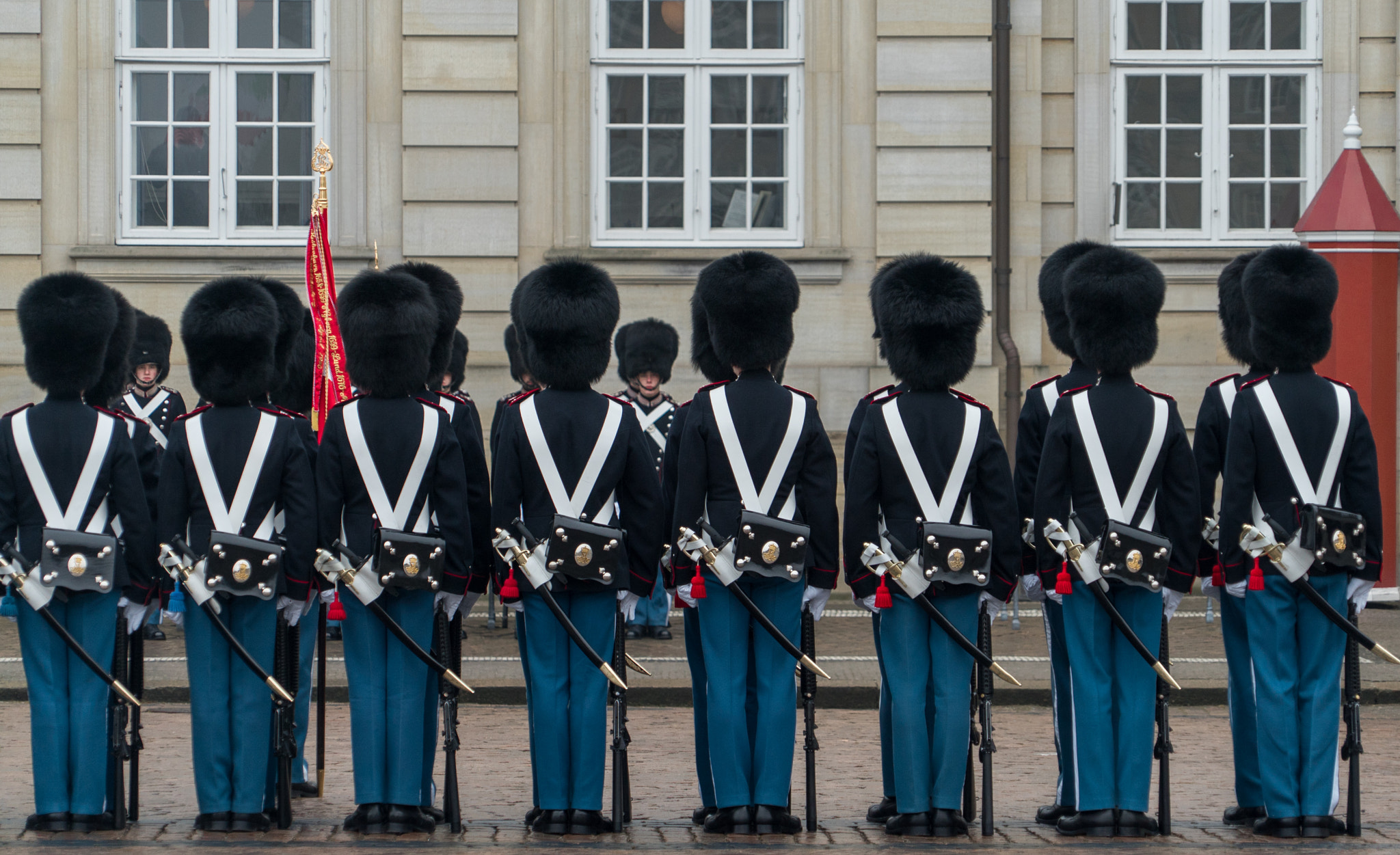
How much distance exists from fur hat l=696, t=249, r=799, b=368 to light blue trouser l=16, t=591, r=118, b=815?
7.53ft

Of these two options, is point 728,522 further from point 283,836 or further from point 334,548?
point 283,836

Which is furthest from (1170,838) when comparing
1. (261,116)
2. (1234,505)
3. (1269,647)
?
(261,116)

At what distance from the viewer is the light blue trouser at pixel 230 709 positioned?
6652mm

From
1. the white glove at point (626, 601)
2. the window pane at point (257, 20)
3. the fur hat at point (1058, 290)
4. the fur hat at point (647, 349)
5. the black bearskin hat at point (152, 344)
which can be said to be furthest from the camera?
the window pane at point (257, 20)

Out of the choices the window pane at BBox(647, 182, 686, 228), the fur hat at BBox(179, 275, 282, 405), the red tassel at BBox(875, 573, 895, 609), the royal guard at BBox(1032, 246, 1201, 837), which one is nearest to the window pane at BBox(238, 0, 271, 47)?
the window pane at BBox(647, 182, 686, 228)

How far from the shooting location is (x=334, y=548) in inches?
264

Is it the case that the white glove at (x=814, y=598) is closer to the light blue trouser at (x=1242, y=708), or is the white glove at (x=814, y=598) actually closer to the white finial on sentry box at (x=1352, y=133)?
the light blue trouser at (x=1242, y=708)

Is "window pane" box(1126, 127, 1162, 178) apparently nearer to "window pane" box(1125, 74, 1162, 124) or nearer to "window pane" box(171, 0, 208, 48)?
"window pane" box(1125, 74, 1162, 124)

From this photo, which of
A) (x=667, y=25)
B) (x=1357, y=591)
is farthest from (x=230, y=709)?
(x=667, y=25)

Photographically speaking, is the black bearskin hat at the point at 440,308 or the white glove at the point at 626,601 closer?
the white glove at the point at 626,601

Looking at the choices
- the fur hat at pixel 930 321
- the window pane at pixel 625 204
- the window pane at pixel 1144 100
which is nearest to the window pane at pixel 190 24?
the window pane at pixel 625 204

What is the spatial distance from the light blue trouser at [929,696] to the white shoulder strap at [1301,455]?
1150 mm

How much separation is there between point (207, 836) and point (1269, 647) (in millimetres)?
3636

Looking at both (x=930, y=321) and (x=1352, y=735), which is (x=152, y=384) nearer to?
(x=930, y=321)
